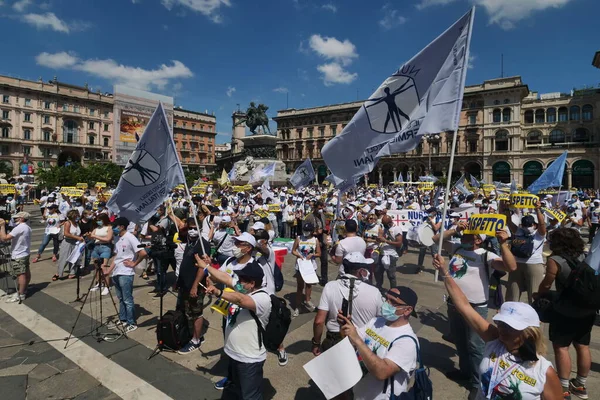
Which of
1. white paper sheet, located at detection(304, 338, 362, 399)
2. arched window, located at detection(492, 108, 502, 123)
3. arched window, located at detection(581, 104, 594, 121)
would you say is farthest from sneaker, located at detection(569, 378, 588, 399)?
arched window, located at detection(581, 104, 594, 121)

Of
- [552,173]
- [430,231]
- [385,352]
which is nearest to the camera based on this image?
[385,352]

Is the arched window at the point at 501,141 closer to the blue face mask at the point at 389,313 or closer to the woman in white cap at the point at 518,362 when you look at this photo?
the woman in white cap at the point at 518,362

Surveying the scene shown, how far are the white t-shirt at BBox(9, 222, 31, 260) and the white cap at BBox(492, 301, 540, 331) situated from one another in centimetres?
734

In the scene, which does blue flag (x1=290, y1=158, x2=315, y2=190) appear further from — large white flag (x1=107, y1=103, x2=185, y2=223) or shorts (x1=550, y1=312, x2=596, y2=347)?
shorts (x1=550, y1=312, x2=596, y2=347)

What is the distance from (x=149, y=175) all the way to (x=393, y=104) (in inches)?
149

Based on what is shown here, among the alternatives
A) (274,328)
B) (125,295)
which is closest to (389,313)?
(274,328)

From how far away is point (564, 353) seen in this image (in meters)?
3.30

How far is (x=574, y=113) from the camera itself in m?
54.0

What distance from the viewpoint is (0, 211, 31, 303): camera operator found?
19.2 ft

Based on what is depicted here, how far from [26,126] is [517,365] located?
82024 millimetres

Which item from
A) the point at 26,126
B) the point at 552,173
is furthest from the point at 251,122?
the point at 26,126

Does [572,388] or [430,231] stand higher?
[430,231]

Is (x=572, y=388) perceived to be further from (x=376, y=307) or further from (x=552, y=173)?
(x=552, y=173)

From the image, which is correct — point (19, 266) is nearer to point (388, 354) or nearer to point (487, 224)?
point (388, 354)
